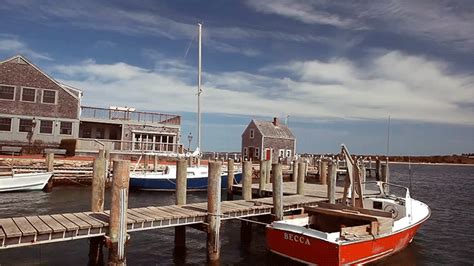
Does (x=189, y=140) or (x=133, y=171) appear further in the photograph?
(x=189, y=140)

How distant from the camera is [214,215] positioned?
1217 cm

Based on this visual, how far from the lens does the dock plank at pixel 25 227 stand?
9.07 m

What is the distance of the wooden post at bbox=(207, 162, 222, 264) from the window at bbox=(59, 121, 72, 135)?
28919 millimetres

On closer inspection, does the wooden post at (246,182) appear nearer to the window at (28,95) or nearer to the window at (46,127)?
the window at (46,127)

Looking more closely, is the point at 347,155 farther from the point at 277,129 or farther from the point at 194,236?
the point at 277,129

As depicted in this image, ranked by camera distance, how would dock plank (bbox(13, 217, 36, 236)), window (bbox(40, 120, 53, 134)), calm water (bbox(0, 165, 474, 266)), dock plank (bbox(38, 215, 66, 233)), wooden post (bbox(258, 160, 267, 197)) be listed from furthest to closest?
window (bbox(40, 120, 53, 134)), wooden post (bbox(258, 160, 267, 197)), calm water (bbox(0, 165, 474, 266)), dock plank (bbox(38, 215, 66, 233)), dock plank (bbox(13, 217, 36, 236))

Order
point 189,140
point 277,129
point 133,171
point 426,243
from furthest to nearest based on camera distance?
1. point 277,129
2. point 189,140
3. point 133,171
4. point 426,243

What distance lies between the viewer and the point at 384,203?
15859mm

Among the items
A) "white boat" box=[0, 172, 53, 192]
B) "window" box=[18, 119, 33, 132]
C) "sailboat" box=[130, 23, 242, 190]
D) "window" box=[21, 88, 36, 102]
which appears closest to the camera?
"white boat" box=[0, 172, 53, 192]

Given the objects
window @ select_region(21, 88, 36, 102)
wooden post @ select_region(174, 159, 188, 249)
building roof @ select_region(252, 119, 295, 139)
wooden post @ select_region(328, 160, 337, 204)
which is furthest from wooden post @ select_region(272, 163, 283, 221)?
building roof @ select_region(252, 119, 295, 139)

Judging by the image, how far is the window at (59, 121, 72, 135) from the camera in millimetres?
36938

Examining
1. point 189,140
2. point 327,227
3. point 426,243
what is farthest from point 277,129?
point 327,227

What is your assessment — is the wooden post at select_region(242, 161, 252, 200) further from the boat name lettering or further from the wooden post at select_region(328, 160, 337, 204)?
the boat name lettering

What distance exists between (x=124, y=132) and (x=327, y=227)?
94.7ft
